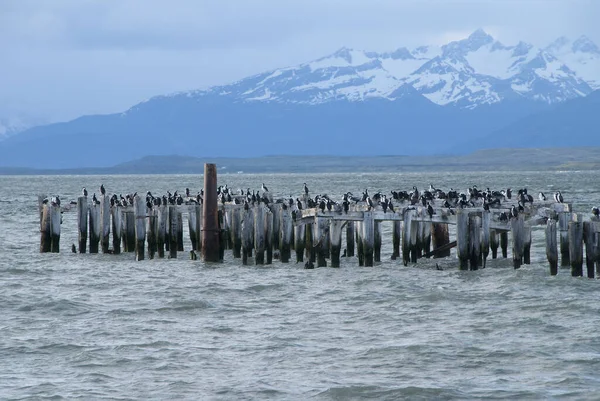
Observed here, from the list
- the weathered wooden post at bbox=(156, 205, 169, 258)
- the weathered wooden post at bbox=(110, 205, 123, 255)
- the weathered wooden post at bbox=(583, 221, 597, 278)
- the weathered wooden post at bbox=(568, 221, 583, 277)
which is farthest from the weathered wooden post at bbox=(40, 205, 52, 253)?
the weathered wooden post at bbox=(583, 221, 597, 278)

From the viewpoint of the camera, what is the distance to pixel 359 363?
17.1 m

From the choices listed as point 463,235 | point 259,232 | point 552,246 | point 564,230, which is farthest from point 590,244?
point 259,232

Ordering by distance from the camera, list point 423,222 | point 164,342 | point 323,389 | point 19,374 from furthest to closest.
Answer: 1. point 423,222
2. point 164,342
3. point 19,374
4. point 323,389

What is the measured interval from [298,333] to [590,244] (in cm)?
801

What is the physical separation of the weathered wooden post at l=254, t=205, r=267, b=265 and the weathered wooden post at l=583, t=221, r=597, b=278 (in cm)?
851

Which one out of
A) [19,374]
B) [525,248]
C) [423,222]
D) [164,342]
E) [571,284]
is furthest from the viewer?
[423,222]

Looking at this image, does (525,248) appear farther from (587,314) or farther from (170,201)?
(170,201)

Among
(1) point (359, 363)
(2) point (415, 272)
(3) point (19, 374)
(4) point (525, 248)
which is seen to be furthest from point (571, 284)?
(3) point (19, 374)

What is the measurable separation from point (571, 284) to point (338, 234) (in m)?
6.07


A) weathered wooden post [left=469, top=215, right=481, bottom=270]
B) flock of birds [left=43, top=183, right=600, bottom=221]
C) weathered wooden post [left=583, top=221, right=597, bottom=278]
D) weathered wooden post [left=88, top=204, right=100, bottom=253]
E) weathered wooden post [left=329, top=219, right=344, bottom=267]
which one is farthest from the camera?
weathered wooden post [left=88, top=204, right=100, bottom=253]

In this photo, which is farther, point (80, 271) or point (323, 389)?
point (80, 271)

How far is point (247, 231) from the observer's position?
28.6 metres

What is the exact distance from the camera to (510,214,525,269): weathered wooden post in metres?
25.0

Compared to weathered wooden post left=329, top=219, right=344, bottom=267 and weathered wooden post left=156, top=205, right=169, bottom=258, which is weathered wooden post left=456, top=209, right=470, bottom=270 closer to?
weathered wooden post left=329, top=219, right=344, bottom=267
